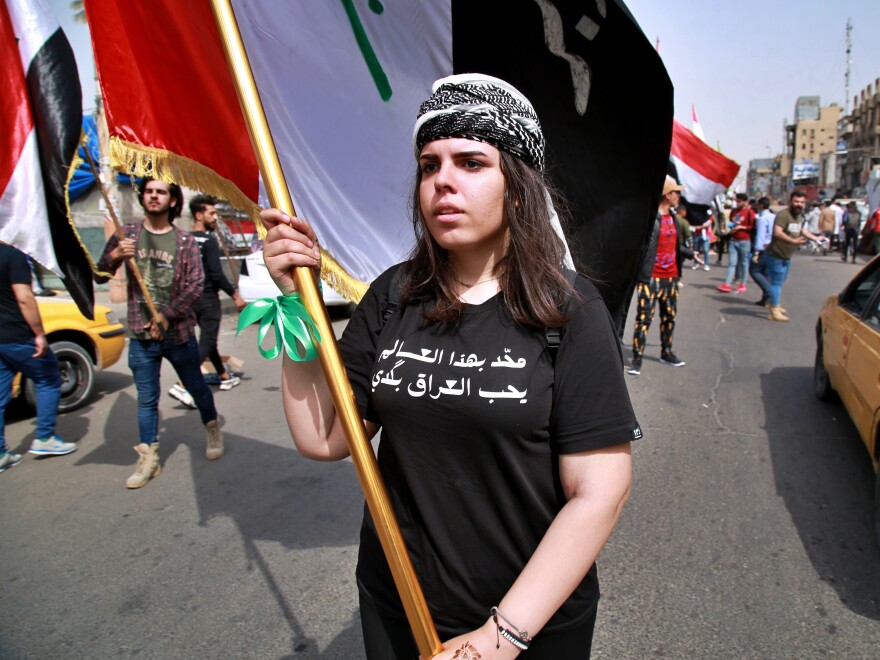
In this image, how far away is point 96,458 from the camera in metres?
5.06

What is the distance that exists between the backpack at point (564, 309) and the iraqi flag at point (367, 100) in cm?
39

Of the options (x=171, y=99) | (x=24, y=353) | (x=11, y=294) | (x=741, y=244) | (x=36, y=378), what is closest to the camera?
(x=171, y=99)

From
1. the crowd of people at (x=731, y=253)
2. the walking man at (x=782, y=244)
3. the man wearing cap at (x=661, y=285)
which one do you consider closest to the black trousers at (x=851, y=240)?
the crowd of people at (x=731, y=253)

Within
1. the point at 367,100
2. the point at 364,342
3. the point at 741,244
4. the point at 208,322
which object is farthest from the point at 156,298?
the point at 741,244

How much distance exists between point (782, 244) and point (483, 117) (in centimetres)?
979

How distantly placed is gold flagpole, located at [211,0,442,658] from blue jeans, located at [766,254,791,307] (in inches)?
398

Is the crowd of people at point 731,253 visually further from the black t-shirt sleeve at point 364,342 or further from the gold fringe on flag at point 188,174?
the gold fringe on flag at point 188,174

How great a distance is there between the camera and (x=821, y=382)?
19.5ft

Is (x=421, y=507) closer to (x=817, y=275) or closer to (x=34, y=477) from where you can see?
(x=34, y=477)

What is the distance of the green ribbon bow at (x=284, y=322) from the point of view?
136 cm

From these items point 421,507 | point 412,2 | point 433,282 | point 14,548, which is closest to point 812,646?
point 421,507

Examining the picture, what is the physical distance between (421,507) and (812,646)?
2.25 metres

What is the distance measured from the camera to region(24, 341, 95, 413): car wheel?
6305mm

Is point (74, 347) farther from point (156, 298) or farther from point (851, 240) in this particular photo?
point (851, 240)
